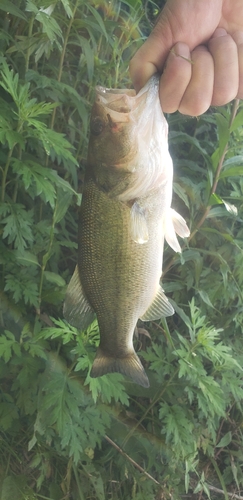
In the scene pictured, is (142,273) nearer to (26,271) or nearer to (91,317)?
(91,317)

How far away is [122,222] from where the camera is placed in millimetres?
924

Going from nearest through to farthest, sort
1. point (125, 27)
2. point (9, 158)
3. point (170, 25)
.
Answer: point (170, 25), point (9, 158), point (125, 27)

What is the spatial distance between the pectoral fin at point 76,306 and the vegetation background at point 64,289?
270mm

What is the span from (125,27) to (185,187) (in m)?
0.63

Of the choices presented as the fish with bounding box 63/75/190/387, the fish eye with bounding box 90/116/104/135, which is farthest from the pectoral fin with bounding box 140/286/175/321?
the fish eye with bounding box 90/116/104/135

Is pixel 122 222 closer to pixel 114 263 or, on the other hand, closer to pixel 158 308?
pixel 114 263

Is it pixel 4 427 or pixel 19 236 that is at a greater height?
pixel 19 236

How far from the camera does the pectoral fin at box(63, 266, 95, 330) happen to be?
3.12ft

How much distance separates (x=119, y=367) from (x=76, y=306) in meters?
0.19

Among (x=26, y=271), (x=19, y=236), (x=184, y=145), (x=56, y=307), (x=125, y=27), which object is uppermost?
(x=125, y=27)

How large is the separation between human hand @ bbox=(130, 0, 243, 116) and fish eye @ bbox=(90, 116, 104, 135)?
0.34 feet

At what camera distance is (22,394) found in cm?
140

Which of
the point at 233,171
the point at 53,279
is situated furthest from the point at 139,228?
the point at 233,171

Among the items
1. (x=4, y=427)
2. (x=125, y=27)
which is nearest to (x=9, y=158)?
(x=125, y=27)
